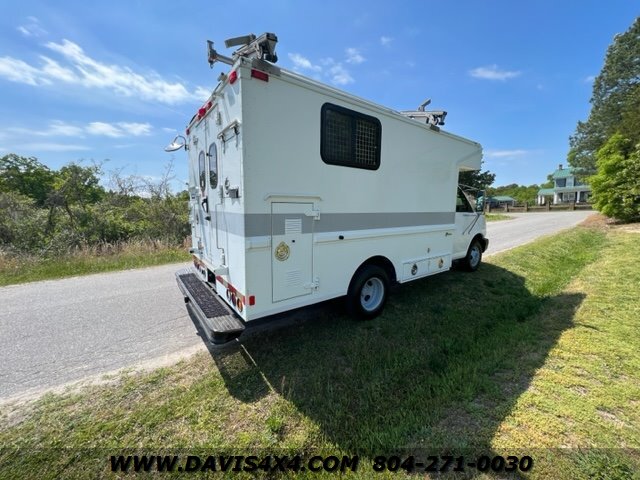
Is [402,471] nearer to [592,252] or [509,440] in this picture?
[509,440]

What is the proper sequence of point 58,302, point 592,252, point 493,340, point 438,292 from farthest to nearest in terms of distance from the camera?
1. point 592,252
2. point 438,292
3. point 58,302
4. point 493,340

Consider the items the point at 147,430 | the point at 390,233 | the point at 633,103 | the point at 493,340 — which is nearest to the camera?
the point at 147,430

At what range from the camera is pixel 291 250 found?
3.33 meters

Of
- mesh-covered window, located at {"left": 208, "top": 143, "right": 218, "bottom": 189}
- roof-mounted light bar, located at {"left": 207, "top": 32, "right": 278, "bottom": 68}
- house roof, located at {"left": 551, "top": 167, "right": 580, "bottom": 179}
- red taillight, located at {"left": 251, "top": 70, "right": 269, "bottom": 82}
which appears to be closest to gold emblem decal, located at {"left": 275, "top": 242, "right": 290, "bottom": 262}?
mesh-covered window, located at {"left": 208, "top": 143, "right": 218, "bottom": 189}

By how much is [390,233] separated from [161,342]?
359 centimetres

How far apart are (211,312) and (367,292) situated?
2.31 m

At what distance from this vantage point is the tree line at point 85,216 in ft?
30.0

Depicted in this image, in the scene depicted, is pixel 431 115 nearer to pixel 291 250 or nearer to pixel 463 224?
pixel 463 224

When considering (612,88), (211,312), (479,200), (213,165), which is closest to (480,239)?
(479,200)

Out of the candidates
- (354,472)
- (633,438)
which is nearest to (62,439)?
(354,472)

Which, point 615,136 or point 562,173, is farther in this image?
point 562,173

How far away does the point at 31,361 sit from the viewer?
3.46 m

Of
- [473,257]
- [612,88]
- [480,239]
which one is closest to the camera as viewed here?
[473,257]

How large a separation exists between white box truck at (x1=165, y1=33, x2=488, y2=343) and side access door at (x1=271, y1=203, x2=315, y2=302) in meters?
0.01
